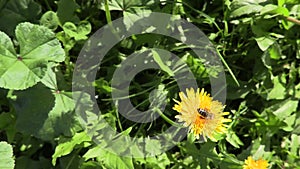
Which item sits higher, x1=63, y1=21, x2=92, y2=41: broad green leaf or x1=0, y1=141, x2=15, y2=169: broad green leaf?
x1=63, y1=21, x2=92, y2=41: broad green leaf

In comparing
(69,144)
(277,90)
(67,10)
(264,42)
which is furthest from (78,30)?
(277,90)

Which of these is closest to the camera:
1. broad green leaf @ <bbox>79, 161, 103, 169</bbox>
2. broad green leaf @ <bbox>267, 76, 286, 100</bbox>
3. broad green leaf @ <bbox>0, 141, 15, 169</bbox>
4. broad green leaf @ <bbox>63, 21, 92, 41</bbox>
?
broad green leaf @ <bbox>0, 141, 15, 169</bbox>

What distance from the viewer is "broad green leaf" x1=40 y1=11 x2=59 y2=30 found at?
175cm

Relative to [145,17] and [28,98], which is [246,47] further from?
[28,98]

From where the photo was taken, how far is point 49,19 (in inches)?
69.1

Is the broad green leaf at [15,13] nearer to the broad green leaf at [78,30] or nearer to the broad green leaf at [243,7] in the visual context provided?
the broad green leaf at [78,30]

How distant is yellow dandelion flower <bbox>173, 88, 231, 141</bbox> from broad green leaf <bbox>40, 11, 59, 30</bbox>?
49 centimetres

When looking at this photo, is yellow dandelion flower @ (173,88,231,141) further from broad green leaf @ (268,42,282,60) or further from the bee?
broad green leaf @ (268,42,282,60)

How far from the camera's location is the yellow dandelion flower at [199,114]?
1514 millimetres

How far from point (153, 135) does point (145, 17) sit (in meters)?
0.38

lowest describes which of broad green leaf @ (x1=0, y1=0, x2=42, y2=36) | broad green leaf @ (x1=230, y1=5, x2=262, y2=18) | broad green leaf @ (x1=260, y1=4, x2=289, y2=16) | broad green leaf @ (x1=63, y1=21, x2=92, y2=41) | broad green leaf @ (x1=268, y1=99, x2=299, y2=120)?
broad green leaf @ (x1=268, y1=99, x2=299, y2=120)

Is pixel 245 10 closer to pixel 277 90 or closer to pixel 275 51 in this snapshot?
pixel 275 51

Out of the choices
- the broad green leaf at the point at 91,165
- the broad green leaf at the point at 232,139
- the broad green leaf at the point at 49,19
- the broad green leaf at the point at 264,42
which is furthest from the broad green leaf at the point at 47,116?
the broad green leaf at the point at 264,42

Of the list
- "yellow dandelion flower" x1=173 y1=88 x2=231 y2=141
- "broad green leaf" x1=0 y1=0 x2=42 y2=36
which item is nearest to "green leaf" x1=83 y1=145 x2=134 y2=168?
"yellow dandelion flower" x1=173 y1=88 x2=231 y2=141
